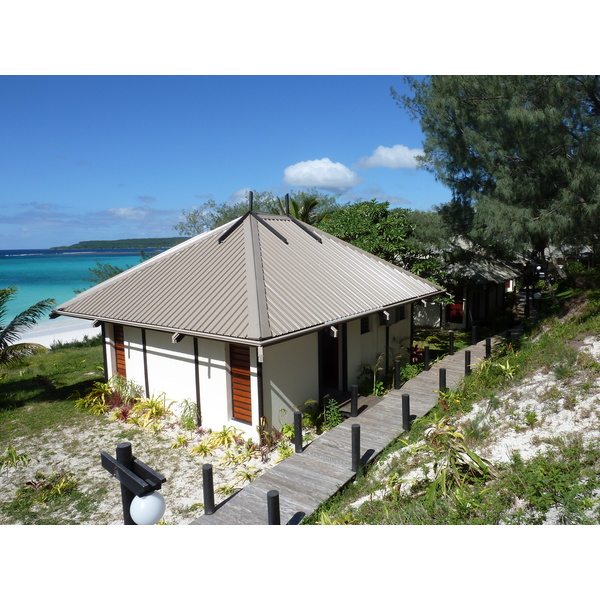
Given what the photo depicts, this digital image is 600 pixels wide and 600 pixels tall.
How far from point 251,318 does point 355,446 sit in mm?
3412

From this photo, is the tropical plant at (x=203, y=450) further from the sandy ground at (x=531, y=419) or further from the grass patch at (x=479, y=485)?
the sandy ground at (x=531, y=419)

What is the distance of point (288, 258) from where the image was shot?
12.9 m

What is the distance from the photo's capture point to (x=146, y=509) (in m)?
3.91

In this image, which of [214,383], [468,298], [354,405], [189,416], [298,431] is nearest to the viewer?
[298,431]

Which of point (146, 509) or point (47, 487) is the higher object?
point (146, 509)

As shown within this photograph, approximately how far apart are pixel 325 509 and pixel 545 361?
6587mm

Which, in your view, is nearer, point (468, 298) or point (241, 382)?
point (241, 382)

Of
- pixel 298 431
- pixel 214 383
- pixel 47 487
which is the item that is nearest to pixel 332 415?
pixel 298 431

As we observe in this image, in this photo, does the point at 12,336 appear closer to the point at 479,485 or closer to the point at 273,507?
the point at 273,507

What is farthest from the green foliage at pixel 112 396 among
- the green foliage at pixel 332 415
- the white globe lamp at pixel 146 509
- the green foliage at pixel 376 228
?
the green foliage at pixel 376 228

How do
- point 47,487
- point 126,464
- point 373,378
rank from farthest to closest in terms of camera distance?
point 373,378
point 47,487
point 126,464

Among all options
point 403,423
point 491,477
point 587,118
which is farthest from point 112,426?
point 587,118

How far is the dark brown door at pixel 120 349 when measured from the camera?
531 inches

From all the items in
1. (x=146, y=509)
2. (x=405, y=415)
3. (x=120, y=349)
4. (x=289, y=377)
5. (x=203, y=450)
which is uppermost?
(x=146, y=509)
